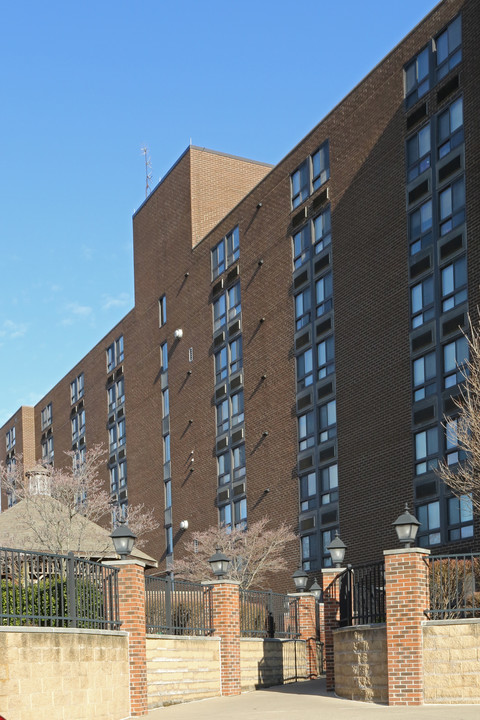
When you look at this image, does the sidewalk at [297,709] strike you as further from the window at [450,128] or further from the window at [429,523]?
the window at [450,128]

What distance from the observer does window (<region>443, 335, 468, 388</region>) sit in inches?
1308

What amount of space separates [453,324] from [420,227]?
13.6 ft

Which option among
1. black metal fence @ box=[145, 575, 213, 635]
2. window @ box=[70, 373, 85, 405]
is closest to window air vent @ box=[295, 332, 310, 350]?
black metal fence @ box=[145, 575, 213, 635]

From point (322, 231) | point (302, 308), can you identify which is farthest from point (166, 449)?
point (322, 231)

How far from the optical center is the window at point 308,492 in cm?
4169

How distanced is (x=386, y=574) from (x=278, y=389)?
87.1 ft

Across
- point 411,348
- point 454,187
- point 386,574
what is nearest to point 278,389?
point 411,348

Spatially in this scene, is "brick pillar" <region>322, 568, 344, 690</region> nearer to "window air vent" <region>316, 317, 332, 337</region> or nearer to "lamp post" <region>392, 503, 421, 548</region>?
"lamp post" <region>392, 503, 421, 548</region>

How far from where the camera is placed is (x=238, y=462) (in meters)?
48.5

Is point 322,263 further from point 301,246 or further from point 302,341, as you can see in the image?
point 302,341

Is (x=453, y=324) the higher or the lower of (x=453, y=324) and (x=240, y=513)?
the higher

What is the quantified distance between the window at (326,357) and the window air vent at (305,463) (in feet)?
10.7

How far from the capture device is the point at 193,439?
53.8 metres

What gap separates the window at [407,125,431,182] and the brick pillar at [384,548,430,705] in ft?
66.2
